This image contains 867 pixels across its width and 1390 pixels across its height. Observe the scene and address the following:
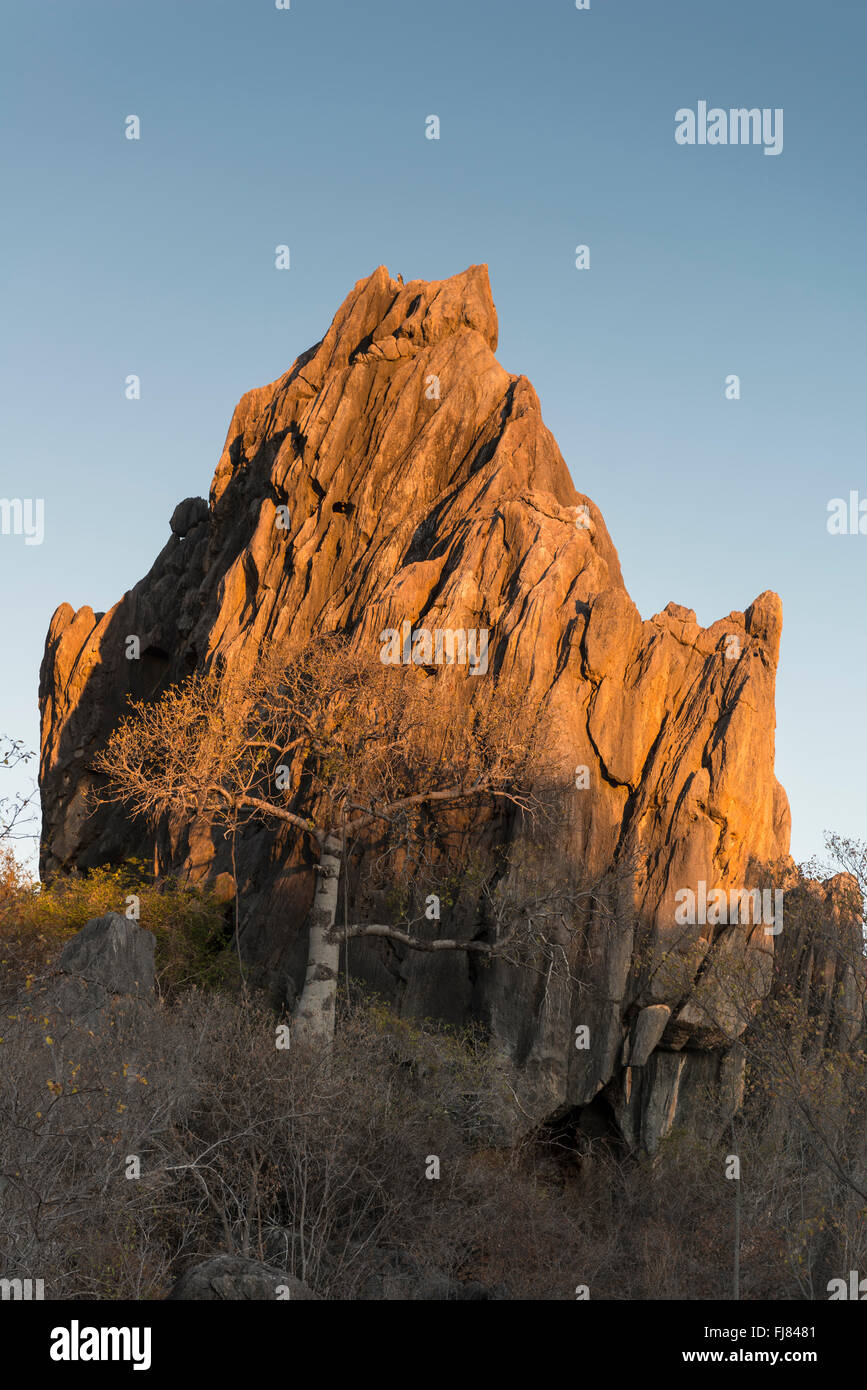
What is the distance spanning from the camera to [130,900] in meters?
30.0

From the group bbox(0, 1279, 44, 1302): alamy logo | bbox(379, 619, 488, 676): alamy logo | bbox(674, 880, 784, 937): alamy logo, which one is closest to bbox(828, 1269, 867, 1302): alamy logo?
bbox(674, 880, 784, 937): alamy logo

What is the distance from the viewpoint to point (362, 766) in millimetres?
26859

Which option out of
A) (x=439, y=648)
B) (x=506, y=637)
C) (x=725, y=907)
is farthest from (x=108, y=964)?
(x=725, y=907)

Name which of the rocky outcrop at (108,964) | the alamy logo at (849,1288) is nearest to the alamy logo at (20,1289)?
the rocky outcrop at (108,964)

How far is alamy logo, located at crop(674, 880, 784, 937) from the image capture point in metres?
26.8

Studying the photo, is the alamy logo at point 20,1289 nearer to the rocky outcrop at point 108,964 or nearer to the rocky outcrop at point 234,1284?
the rocky outcrop at point 234,1284

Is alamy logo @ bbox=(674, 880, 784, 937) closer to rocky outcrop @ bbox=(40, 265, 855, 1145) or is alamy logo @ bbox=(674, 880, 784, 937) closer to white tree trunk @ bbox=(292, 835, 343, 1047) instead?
rocky outcrop @ bbox=(40, 265, 855, 1145)

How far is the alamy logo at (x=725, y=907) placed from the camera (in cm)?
2684

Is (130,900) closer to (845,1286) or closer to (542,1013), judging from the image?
(542,1013)

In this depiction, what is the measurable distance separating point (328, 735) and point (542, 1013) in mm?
8348

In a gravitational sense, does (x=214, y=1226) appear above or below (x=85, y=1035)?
below

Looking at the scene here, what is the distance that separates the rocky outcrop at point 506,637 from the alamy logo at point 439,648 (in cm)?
31
